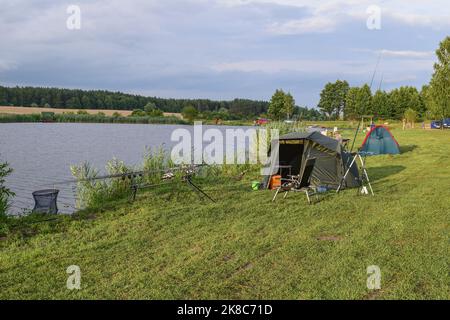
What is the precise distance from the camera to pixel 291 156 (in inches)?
514

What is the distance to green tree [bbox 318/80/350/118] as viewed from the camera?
248 feet

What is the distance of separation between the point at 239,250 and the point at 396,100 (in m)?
58.2

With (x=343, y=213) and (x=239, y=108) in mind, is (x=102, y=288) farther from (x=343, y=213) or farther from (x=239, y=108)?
(x=239, y=108)

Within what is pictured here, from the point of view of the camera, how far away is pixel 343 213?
338 inches

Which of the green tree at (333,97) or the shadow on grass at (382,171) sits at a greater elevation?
the green tree at (333,97)

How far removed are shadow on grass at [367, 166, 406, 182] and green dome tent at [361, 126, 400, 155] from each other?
4601mm

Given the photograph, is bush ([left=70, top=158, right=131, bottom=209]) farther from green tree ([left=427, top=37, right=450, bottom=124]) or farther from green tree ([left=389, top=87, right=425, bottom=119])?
green tree ([left=389, top=87, right=425, bottom=119])

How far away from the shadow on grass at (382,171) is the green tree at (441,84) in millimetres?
24841

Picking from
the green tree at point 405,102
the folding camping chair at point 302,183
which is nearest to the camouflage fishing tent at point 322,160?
the folding camping chair at point 302,183

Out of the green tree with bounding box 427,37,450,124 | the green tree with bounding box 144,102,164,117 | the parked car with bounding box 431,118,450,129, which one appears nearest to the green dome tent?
the green tree with bounding box 427,37,450,124

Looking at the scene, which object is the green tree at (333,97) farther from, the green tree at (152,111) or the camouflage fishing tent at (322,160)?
the camouflage fishing tent at (322,160)

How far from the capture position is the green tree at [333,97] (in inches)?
2972
